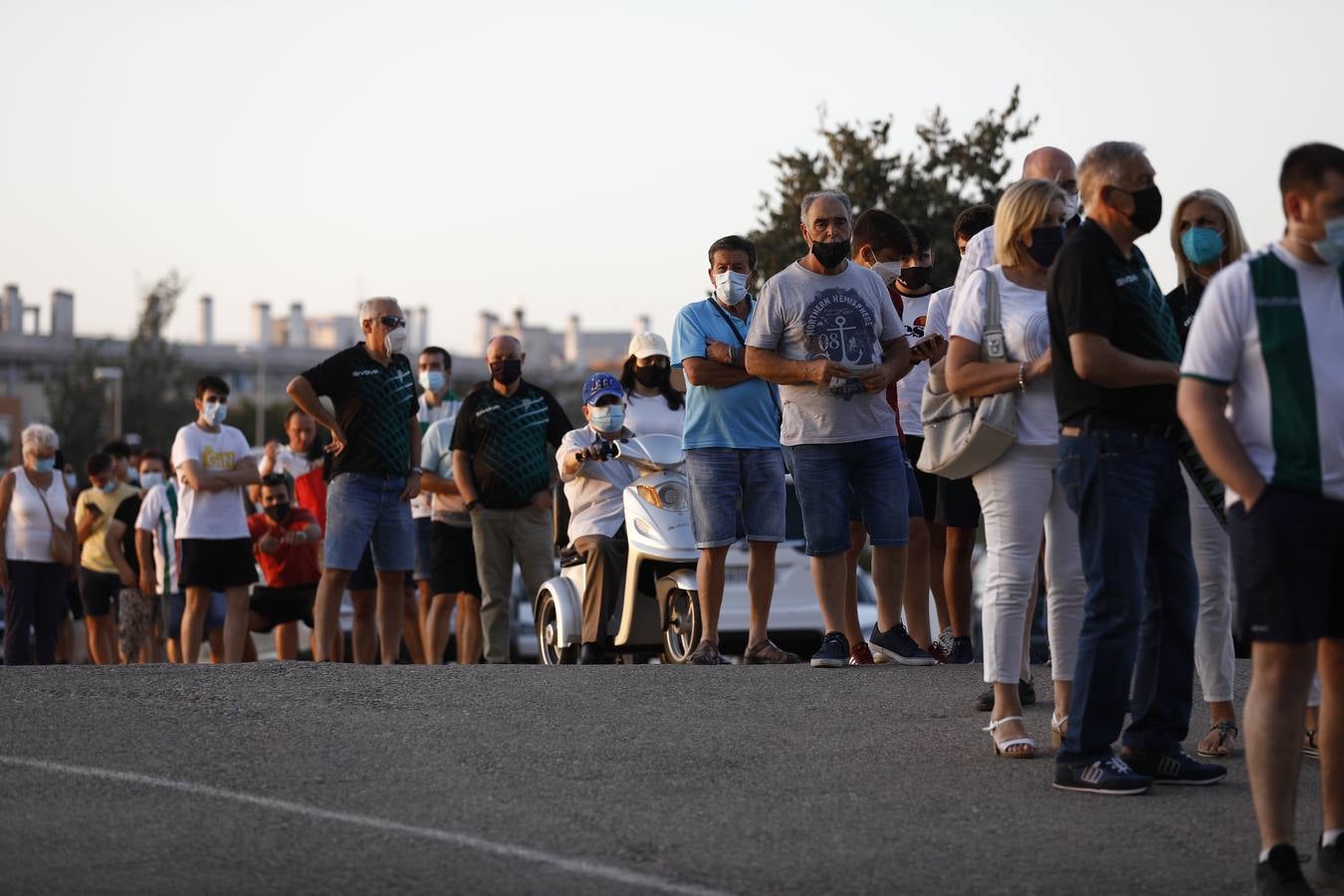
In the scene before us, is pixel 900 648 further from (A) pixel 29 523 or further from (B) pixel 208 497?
(A) pixel 29 523

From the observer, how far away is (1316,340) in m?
5.25

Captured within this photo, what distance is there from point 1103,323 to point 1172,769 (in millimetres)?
1615

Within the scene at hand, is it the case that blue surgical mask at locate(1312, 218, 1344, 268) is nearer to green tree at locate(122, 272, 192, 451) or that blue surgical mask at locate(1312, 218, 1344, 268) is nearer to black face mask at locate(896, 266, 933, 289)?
black face mask at locate(896, 266, 933, 289)

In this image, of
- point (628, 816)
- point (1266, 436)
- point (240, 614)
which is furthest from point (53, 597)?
point (1266, 436)

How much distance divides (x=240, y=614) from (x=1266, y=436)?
9.51m

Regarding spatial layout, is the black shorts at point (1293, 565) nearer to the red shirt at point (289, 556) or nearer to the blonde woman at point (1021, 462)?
the blonde woman at point (1021, 462)

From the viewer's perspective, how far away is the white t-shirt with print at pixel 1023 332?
7223 millimetres

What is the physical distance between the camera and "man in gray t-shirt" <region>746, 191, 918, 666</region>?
9.57m

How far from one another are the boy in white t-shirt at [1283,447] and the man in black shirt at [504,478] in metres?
7.59

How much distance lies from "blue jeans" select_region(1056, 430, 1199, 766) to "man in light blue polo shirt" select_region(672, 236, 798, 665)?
363cm

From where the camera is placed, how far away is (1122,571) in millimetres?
6453

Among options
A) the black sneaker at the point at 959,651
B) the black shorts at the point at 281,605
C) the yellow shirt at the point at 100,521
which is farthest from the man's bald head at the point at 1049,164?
the yellow shirt at the point at 100,521

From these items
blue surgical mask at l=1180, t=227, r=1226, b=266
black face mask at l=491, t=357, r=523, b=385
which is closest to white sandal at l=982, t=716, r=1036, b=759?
blue surgical mask at l=1180, t=227, r=1226, b=266

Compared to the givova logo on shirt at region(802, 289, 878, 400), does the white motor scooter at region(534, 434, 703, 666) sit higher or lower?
lower
